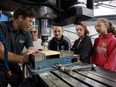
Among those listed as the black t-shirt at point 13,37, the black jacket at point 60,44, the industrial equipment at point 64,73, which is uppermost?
the black t-shirt at point 13,37

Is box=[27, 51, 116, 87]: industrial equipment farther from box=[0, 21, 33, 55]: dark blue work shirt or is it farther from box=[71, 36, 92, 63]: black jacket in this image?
box=[71, 36, 92, 63]: black jacket

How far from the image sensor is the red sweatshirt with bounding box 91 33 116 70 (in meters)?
1.63

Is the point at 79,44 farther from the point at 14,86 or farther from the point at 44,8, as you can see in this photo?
the point at 44,8

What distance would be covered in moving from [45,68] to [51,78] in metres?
0.13

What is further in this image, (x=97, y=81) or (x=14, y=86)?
(x=14, y=86)

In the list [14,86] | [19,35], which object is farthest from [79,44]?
[14,86]

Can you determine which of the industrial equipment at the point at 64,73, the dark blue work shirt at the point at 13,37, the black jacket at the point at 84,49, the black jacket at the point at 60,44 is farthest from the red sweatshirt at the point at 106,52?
the dark blue work shirt at the point at 13,37

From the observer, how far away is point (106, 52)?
1666 millimetres

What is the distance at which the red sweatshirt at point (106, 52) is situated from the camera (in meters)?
1.63

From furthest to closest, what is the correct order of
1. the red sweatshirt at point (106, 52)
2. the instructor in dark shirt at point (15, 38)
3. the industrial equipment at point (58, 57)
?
the red sweatshirt at point (106, 52)
the instructor in dark shirt at point (15, 38)
the industrial equipment at point (58, 57)

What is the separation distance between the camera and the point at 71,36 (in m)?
4.02

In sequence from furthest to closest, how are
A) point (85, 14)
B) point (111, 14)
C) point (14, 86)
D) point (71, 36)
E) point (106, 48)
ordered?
point (71, 36)
point (111, 14)
point (106, 48)
point (14, 86)
point (85, 14)

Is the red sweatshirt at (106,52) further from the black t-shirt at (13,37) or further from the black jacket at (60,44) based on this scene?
the black t-shirt at (13,37)

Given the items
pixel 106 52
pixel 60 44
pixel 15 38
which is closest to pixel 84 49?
pixel 106 52
